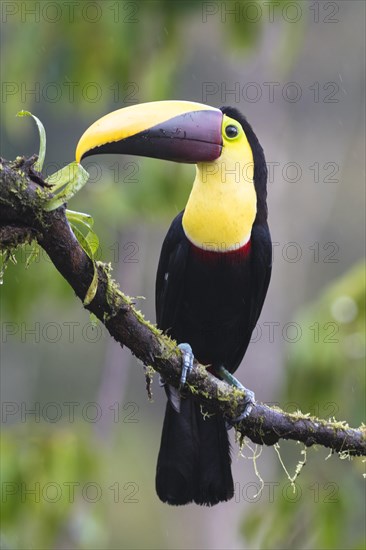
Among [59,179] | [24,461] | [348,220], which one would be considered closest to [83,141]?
[59,179]

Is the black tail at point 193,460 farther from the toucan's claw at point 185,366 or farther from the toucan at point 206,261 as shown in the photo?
the toucan's claw at point 185,366

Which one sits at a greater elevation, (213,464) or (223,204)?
(223,204)

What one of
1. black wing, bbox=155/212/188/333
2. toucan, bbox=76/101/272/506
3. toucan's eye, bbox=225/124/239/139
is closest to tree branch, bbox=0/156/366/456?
toucan, bbox=76/101/272/506

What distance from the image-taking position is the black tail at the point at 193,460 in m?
4.09

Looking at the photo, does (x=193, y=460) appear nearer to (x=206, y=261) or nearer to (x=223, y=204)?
(x=206, y=261)

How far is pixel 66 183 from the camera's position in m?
2.73

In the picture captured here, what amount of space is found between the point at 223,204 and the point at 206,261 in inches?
→ 10.9

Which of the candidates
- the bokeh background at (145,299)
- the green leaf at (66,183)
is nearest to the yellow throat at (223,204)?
the bokeh background at (145,299)

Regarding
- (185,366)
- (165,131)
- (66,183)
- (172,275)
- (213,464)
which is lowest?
(213,464)

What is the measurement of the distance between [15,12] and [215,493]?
2.92 meters

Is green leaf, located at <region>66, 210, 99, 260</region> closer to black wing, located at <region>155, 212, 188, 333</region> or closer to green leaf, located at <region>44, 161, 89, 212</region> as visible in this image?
green leaf, located at <region>44, 161, 89, 212</region>

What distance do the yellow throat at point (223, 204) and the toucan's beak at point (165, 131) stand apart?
61 millimetres

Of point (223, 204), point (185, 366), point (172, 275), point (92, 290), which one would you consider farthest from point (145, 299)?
point (92, 290)

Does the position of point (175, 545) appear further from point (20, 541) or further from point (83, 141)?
point (83, 141)
